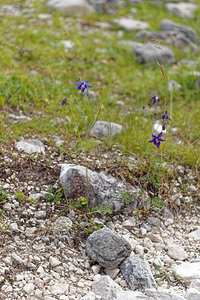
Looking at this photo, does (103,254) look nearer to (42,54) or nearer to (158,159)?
(158,159)

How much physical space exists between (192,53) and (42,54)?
2953 mm

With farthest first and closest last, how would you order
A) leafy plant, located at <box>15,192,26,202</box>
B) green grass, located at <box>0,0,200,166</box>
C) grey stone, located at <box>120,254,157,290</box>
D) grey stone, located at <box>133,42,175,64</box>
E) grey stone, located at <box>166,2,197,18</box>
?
1. grey stone, located at <box>166,2,197,18</box>
2. grey stone, located at <box>133,42,175,64</box>
3. green grass, located at <box>0,0,200,166</box>
4. leafy plant, located at <box>15,192,26,202</box>
5. grey stone, located at <box>120,254,157,290</box>

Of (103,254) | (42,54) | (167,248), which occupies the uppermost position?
(42,54)

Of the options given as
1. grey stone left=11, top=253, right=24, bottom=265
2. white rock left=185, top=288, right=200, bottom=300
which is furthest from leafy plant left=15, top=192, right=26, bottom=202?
white rock left=185, top=288, right=200, bottom=300

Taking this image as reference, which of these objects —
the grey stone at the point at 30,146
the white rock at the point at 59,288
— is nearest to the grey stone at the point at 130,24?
the grey stone at the point at 30,146

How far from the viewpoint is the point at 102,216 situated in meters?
2.99

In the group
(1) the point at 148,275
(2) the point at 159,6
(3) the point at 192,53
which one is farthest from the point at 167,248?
(2) the point at 159,6

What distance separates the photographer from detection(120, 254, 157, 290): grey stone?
2.45 meters

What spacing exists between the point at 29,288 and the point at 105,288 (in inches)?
20.0

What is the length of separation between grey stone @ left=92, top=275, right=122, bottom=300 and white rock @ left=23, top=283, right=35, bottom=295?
0.41 meters

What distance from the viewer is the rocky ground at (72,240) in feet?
7.82

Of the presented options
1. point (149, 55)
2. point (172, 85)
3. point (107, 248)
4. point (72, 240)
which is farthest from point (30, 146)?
point (149, 55)

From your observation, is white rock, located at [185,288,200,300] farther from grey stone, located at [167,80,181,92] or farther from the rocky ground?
grey stone, located at [167,80,181,92]

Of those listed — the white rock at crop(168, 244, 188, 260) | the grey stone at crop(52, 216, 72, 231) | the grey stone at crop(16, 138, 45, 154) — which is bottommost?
the white rock at crop(168, 244, 188, 260)
